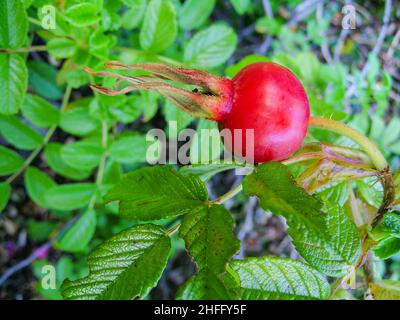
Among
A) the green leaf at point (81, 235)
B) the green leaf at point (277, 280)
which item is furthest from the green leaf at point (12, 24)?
the green leaf at point (277, 280)

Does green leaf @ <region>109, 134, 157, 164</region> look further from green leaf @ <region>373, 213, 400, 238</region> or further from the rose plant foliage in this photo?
green leaf @ <region>373, 213, 400, 238</region>

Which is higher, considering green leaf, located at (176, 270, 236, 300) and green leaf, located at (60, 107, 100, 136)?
green leaf, located at (60, 107, 100, 136)

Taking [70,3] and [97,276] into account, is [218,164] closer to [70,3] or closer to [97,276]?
[97,276]

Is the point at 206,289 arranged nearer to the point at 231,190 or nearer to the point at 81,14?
the point at 231,190

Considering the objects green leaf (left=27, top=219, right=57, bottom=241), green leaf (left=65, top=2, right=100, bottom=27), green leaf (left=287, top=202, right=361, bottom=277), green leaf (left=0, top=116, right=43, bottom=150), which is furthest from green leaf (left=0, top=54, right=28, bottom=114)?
green leaf (left=27, top=219, right=57, bottom=241)

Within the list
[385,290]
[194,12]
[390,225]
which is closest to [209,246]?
[390,225]
